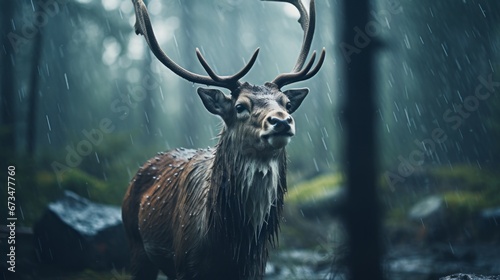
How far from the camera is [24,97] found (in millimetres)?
23750

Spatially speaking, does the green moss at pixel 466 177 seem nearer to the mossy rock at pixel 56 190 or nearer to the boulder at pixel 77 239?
the mossy rock at pixel 56 190

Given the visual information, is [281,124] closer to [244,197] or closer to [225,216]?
Result: [244,197]

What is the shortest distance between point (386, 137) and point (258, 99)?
14359mm

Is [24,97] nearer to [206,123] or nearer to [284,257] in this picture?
[206,123]

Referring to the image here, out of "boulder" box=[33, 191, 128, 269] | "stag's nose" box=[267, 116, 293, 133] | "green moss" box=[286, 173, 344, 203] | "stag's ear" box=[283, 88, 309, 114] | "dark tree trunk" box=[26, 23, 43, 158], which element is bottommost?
"green moss" box=[286, 173, 344, 203]

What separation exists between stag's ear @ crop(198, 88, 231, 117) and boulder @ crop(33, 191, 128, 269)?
3953 mm

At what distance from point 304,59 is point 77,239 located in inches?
180

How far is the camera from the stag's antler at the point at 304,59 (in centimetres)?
523

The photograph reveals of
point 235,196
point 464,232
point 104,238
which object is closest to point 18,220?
point 104,238

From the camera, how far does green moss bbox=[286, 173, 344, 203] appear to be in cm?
1530

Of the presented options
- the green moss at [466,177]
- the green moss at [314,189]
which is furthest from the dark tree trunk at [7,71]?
the green moss at [466,177]

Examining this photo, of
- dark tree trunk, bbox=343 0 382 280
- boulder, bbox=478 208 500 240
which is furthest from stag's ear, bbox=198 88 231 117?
boulder, bbox=478 208 500 240

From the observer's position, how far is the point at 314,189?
15711 millimetres

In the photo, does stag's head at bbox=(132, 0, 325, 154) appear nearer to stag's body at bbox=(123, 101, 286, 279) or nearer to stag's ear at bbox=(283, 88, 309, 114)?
stag's ear at bbox=(283, 88, 309, 114)
